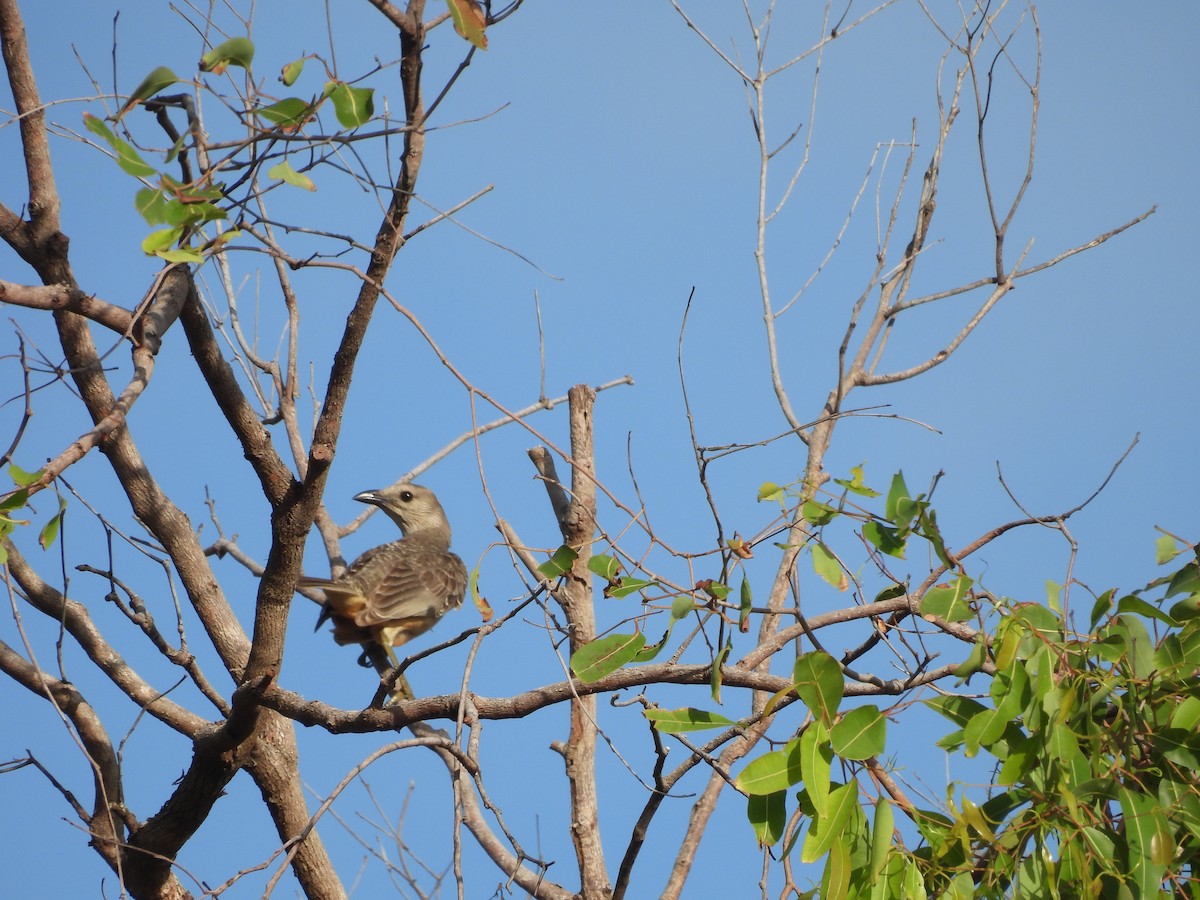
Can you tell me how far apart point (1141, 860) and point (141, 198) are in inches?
110

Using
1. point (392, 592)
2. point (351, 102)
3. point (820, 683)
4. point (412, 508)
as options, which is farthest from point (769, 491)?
point (412, 508)

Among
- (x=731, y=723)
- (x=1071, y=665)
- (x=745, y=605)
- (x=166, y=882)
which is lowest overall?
(x=166, y=882)

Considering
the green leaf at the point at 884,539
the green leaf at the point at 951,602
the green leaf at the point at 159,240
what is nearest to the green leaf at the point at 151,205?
the green leaf at the point at 159,240

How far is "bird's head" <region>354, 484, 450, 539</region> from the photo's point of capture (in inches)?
290

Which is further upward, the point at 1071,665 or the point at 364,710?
the point at 1071,665

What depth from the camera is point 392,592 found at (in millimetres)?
5867

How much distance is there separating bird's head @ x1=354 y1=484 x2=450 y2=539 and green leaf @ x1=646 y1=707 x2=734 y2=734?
4875 millimetres

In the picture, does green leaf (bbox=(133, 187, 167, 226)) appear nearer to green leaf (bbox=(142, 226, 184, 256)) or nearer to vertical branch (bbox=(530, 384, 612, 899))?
green leaf (bbox=(142, 226, 184, 256))

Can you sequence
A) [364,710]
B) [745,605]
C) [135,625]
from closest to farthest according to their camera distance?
1. [745,605]
2. [364,710]
3. [135,625]

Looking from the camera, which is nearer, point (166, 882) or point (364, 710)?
point (364, 710)

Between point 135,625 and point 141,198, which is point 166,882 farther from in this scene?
point 141,198

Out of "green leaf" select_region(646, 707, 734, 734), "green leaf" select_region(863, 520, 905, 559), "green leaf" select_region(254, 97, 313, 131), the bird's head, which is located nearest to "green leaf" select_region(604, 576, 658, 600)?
"green leaf" select_region(646, 707, 734, 734)

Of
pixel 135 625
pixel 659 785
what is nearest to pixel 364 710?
pixel 659 785

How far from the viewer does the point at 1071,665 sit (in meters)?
2.73
